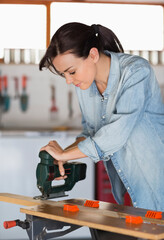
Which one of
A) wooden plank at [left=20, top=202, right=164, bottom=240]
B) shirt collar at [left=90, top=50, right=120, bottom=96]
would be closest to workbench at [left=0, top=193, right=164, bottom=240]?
wooden plank at [left=20, top=202, right=164, bottom=240]

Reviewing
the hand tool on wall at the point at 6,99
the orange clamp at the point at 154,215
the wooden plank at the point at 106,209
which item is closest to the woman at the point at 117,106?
the wooden plank at the point at 106,209

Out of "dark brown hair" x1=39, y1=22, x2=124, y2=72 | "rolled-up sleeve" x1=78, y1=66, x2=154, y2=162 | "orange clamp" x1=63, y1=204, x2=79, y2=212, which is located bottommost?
"orange clamp" x1=63, y1=204, x2=79, y2=212

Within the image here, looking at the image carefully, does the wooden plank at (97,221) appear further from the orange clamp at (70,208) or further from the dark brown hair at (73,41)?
the dark brown hair at (73,41)

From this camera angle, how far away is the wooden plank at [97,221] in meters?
1.49

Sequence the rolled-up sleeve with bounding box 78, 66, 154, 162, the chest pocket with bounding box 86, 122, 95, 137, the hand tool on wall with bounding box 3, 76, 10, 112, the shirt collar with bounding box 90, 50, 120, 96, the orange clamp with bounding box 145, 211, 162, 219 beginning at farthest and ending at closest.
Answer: the hand tool on wall with bounding box 3, 76, 10, 112
the chest pocket with bounding box 86, 122, 95, 137
the shirt collar with bounding box 90, 50, 120, 96
the rolled-up sleeve with bounding box 78, 66, 154, 162
the orange clamp with bounding box 145, 211, 162, 219

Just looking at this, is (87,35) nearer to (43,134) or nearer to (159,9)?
(43,134)

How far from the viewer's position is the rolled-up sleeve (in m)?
1.91

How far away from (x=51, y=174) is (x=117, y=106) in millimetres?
425

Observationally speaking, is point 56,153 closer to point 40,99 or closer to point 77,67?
point 77,67

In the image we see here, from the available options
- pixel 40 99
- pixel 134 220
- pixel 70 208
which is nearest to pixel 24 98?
pixel 40 99

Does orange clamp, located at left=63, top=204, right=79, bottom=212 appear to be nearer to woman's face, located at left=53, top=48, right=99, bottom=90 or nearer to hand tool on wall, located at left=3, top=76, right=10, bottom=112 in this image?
woman's face, located at left=53, top=48, right=99, bottom=90

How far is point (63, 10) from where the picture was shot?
5.26 m

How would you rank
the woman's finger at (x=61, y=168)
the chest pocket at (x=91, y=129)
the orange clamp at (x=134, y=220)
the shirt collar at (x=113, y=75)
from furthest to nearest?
the chest pocket at (x=91, y=129) → the shirt collar at (x=113, y=75) → the woman's finger at (x=61, y=168) → the orange clamp at (x=134, y=220)

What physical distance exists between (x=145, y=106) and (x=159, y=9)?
3.68 meters
